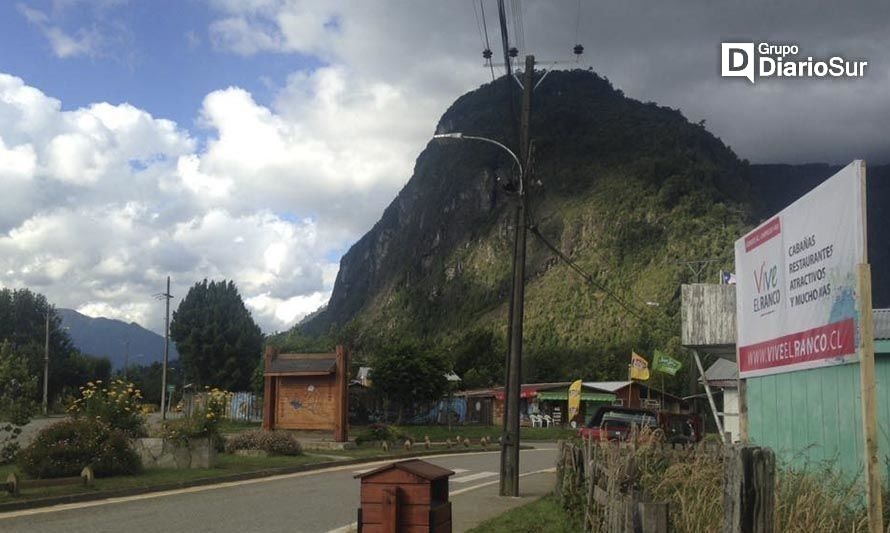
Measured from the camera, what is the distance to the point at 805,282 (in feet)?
28.9

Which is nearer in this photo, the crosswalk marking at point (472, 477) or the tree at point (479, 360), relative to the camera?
the crosswalk marking at point (472, 477)

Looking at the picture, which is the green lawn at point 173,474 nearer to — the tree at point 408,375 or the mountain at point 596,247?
the tree at point 408,375

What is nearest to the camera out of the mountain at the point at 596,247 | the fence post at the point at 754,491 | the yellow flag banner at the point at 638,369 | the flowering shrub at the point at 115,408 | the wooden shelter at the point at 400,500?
the fence post at the point at 754,491

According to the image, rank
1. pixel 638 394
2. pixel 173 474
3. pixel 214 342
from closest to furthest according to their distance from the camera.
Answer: pixel 173 474, pixel 638 394, pixel 214 342

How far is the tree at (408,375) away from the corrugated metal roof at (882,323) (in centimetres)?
4123

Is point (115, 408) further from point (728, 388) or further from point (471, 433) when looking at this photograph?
point (471, 433)

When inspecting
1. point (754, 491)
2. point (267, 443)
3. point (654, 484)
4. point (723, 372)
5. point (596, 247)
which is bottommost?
point (267, 443)

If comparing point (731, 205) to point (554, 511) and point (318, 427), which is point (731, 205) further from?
point (554, 511)

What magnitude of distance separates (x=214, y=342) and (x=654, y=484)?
6914 centimetres

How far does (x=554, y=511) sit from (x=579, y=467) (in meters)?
1.23

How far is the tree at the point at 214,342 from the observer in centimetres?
7506

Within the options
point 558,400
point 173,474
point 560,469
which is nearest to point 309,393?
point 173,474

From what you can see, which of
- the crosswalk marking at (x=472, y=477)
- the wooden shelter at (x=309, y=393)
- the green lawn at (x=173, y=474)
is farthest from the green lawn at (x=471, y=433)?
the crosswalk marking at (x=472, y=477)

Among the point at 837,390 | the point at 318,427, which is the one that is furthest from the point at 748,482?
the point at 318,427
